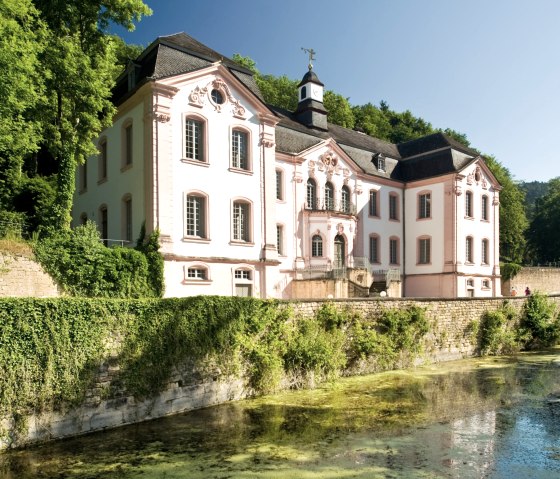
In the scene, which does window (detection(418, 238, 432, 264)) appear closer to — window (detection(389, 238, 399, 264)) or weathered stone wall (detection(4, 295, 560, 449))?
window (detection(389, 238, 399, 264))

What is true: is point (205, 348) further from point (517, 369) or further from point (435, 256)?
point (435, 256)

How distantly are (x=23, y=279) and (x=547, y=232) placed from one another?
53.5 metres

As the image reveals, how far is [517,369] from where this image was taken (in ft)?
56.5

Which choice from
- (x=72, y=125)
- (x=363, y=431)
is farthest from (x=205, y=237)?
(x=363, y=431)

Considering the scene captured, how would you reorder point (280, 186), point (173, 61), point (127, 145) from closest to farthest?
1. point (173, 61)
2. point (127, 145)
3. point (280, 186)

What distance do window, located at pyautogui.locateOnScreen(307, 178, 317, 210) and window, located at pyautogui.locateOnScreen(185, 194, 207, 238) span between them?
345 inches

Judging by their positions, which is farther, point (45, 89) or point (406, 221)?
point (406, 221)

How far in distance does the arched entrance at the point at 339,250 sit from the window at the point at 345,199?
A: 2045mm

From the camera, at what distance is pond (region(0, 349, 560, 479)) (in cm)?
775

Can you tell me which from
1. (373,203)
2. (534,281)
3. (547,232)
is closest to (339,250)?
(373,203)

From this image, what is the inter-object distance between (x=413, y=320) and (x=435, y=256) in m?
16.5

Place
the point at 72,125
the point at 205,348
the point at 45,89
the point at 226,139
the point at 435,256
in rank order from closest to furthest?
the point at 205,348 → the point at 45,89 → the point at 72,125 → the point at 226,139 → the point at 435,256

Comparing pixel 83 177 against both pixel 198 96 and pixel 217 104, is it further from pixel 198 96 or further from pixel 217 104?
pixel 217 104

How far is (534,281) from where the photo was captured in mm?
37562
